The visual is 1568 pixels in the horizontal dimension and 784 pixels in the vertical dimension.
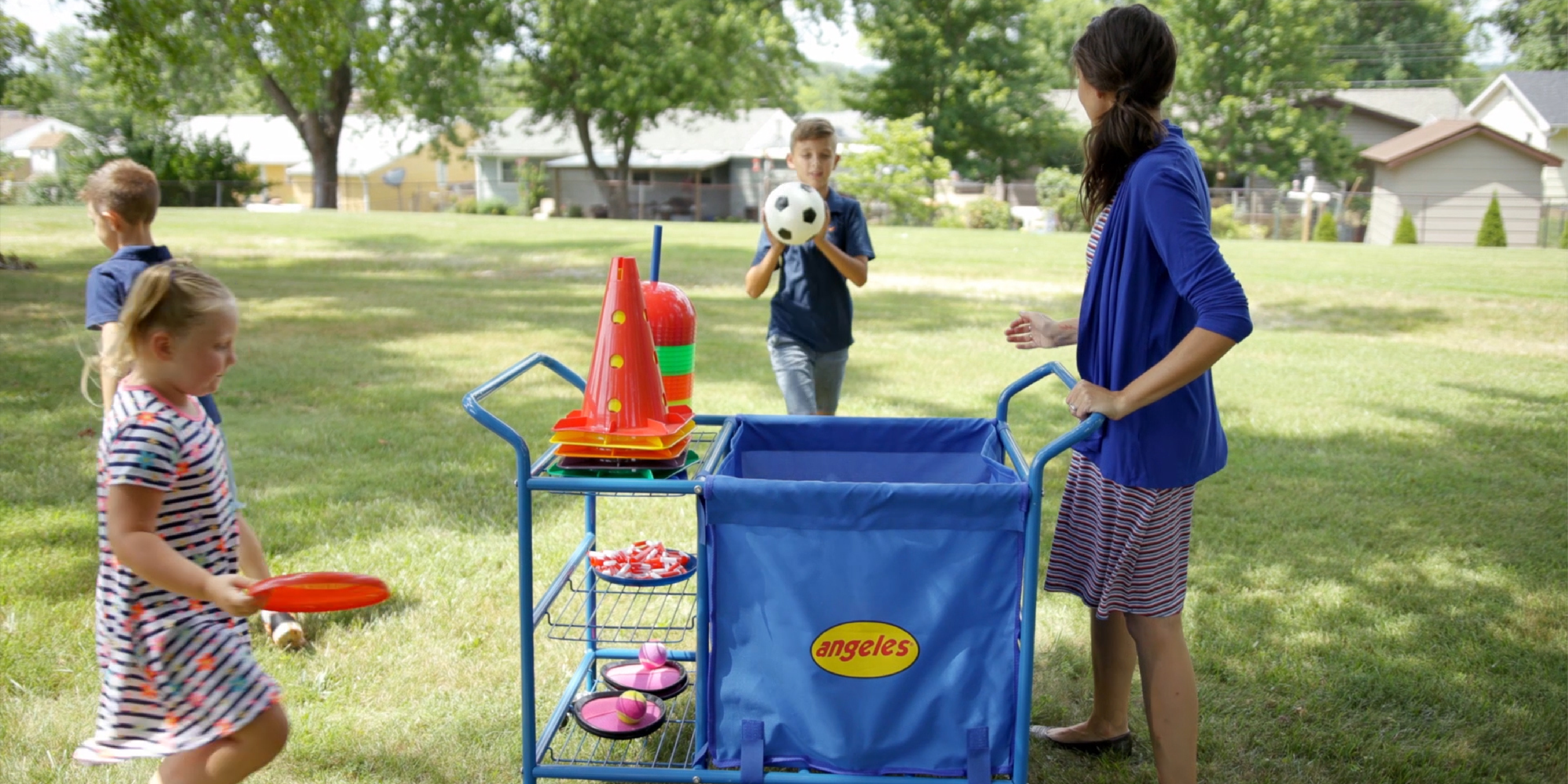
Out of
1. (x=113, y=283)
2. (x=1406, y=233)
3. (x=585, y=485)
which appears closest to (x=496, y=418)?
(x=585, y=485)

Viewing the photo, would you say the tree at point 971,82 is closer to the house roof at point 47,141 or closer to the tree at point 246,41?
the tree at point 246,41

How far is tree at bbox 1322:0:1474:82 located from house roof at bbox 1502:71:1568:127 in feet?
65.5

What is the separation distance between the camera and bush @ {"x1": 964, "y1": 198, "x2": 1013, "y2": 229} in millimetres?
28656

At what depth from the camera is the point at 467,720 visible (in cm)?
327

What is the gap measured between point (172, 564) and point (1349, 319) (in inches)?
500

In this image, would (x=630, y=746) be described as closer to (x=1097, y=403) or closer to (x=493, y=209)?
(x=1097, y=403)

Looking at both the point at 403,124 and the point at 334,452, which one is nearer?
the point at 334,452

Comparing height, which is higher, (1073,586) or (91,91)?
(91,91)

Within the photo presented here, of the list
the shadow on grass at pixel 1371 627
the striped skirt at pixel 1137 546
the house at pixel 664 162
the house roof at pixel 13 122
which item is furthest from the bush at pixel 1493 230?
the house roof at pixel 13 122

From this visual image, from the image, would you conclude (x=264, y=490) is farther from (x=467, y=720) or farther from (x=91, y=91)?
(x=91, y=91)

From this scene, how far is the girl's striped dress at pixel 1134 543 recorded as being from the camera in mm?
2600

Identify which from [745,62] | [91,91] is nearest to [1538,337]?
[745,62]

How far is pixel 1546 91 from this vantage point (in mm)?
35312

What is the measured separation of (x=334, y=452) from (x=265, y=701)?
13.5 ft
